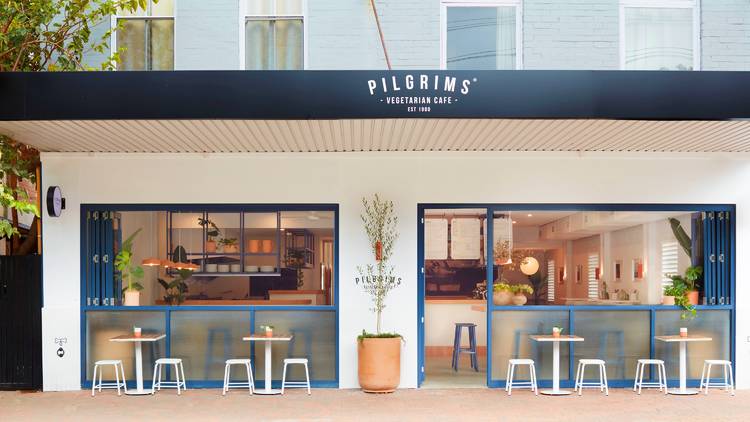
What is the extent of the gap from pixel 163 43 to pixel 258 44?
1.26 m

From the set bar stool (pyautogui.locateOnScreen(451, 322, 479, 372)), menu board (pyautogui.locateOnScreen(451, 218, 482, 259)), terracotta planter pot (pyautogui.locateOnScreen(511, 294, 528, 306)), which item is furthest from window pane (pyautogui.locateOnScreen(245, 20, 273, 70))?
bar stool (pyautogui.locateOnScreen(451, 322, 479, 372))

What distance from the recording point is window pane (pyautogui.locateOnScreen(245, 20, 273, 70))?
11859 millimetres

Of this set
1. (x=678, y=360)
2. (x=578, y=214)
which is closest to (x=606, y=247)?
(x=578, y=214)

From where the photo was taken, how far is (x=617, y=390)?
11.5 meters

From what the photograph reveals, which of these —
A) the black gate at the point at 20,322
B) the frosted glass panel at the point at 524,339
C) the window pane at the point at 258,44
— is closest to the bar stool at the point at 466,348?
the frosted glass panel at the point at 524,339

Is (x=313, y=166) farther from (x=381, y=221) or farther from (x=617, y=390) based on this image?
(x=617, y=390)

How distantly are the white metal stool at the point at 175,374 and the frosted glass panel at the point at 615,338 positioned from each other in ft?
16.7

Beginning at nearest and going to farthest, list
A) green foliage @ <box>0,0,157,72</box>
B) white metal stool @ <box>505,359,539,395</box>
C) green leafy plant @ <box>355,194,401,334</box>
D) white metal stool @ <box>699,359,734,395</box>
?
1. green foliage @ <box>0,0,157,72</box>
2. white metal stool @ <box>505,359,539,395</box>
3. white metal stool @ <box>699,359,734,395</box>
4. green leafy plant @ <box>355,194,401,334</box>

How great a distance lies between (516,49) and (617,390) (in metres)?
4.62

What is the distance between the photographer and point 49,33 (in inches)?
423

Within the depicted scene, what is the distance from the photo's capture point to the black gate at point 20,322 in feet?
37.5

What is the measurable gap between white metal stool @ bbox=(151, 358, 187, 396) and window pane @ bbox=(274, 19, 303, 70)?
13.3ft

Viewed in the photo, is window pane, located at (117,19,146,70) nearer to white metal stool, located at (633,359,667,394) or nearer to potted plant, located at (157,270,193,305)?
potted plant, located at (157,270,193,305)

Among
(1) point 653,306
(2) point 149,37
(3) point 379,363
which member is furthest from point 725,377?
(2) point 149,37
